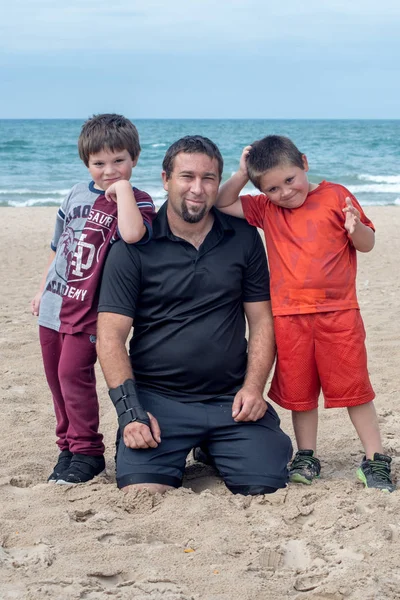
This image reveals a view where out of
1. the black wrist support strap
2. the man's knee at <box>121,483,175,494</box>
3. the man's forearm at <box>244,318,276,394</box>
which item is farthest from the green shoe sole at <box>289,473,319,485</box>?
the black wrist support strap

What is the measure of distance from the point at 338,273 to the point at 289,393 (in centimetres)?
59

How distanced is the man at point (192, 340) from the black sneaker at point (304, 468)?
7cm

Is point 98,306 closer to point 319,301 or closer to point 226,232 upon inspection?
point 226,232

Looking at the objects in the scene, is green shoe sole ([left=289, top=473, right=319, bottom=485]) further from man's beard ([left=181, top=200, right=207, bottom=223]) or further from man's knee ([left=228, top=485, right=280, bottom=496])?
man's beard ([left=181, top=200, right=207, bottom=223])

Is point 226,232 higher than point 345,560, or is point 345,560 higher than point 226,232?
point 226,232

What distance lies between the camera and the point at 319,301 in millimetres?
3412

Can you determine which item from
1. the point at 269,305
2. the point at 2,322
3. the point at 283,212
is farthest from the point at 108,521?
the point at 2,322

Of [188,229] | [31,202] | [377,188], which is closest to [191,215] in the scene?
[188,229]

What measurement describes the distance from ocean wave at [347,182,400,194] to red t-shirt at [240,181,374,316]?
17.2m

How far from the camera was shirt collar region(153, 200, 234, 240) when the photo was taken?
3.58 metres

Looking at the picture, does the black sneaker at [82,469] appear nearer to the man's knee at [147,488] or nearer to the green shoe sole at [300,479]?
the man's knee at [147,488]

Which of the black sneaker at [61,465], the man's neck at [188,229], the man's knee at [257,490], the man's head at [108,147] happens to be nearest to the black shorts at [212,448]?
the man's knee at [257,490]

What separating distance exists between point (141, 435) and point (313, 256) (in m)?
1.10

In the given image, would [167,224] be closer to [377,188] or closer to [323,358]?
[323,358]
